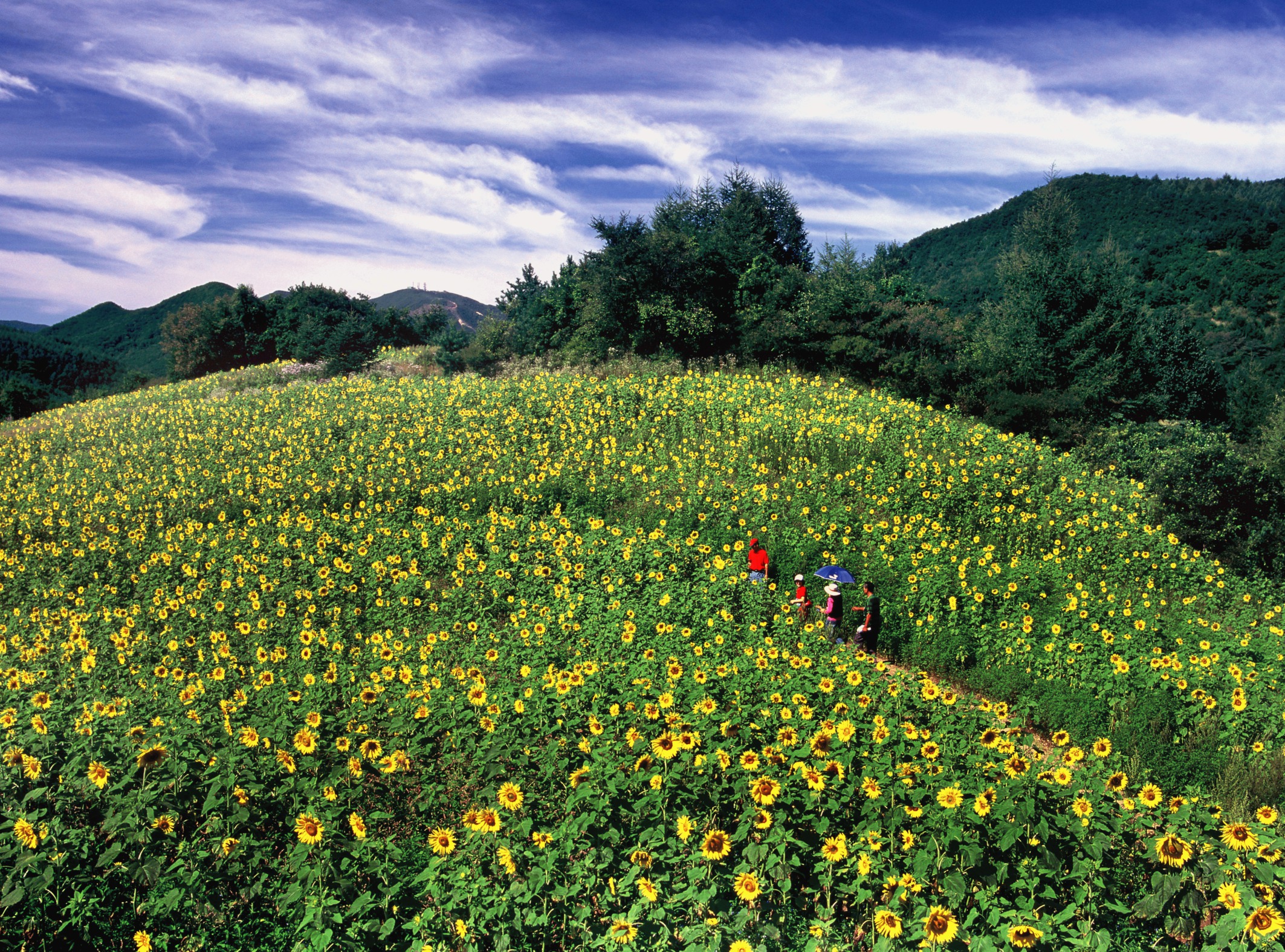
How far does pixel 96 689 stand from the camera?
5426 millimetres

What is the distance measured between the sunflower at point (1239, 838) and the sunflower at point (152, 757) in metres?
5.90

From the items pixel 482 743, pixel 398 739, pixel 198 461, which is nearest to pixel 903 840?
pixel 482 743

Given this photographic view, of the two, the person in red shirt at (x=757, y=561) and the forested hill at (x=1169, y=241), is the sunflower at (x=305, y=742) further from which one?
the forested hill at (x=1169, y=241)

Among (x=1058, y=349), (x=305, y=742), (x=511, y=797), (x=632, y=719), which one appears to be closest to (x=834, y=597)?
(x=632, y=719)

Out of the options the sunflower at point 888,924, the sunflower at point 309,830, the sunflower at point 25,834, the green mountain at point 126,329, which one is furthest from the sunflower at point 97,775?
the green mountain at point 126,329

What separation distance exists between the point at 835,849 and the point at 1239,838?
78.3 inches

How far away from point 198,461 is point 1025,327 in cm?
2397

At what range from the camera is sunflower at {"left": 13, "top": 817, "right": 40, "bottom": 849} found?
11.6 ft

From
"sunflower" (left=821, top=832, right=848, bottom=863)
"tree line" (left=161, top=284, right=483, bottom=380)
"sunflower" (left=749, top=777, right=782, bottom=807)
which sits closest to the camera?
"sunflower" (left=821, top=832, right=848, bottom=863)

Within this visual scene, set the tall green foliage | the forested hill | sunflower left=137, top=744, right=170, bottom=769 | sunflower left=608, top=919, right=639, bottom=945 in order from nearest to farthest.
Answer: sunflower left=608, top=919, right=639, bottom=945 → sunflower left=137, top=744, right=170, bottom=769 → the tall green foliage → the forested hill

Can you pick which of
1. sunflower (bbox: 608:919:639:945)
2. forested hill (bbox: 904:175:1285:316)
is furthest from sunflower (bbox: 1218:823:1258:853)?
forested hill (bbox: 904:175:1285:316)

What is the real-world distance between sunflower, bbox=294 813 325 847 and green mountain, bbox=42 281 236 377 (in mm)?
84577

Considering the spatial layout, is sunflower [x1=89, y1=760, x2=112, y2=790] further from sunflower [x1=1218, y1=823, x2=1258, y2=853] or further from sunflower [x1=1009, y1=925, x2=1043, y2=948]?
sunflower [x1=1218, y1=823, x2=1258, y2=853]

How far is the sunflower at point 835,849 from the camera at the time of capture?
11.7 ft
